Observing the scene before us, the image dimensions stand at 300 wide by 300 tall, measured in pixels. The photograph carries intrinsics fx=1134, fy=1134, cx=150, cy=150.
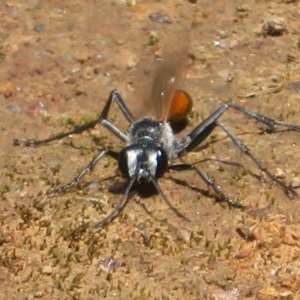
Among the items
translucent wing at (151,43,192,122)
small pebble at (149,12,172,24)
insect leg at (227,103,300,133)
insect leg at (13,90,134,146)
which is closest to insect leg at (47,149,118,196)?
insect leg at (13,90,134,146)

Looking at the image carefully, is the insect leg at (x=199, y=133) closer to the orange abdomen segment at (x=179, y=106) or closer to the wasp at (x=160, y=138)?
the wasp at (x=160, y=138)

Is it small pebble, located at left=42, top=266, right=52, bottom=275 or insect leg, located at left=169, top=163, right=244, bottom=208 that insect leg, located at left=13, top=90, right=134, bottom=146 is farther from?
small pebble, located at left=42, top=266, right=52, bottom=275

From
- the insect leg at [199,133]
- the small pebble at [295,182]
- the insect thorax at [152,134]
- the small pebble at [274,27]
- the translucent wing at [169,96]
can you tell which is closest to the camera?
the small pebble at [295,182]

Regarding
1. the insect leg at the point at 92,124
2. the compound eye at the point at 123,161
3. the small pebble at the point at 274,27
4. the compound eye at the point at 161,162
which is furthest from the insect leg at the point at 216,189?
the small pebble at the point at 274,27

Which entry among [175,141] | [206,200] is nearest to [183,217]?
[206,200]

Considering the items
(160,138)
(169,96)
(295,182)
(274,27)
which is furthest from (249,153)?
(274,27)

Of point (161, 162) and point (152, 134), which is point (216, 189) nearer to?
point (161, 162)
